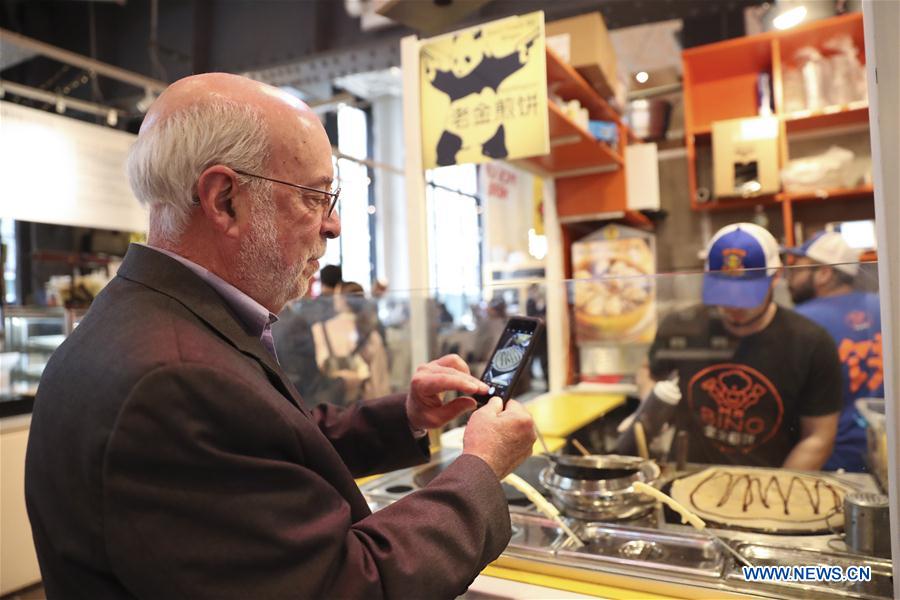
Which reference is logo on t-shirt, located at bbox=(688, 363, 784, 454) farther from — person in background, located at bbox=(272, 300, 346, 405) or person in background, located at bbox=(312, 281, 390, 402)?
person in background, located at bbox=(272, 300, 346, 405)

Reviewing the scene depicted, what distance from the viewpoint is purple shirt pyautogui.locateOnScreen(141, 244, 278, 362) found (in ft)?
2.84

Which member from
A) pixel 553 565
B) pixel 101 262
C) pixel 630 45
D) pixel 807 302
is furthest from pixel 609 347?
pixel 101 262

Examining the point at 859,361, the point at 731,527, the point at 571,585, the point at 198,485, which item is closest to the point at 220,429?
the point at 198,485

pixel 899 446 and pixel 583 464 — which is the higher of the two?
pixel 899 446

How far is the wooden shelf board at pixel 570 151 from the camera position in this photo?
2.59m

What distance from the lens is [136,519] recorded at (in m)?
0.65

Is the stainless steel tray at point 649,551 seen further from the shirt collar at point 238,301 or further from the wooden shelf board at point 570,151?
the wooden shelf board at point 570,151

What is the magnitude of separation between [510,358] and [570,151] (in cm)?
219

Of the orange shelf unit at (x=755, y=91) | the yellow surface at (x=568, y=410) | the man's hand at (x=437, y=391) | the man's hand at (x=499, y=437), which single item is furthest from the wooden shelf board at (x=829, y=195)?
the man's hand at (x=499, y=437)

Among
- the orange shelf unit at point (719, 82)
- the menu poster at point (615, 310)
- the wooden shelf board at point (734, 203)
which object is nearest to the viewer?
the menu poster at point (615, 310)

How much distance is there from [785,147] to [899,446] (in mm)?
3156

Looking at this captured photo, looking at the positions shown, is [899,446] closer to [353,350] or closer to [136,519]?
[136,519]

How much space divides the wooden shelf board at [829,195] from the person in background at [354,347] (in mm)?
2619

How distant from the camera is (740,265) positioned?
6.33 feet
